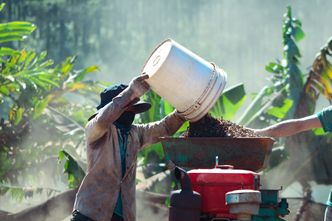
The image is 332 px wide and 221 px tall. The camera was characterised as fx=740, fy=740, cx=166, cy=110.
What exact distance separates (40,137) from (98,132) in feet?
21.5

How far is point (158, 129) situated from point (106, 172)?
0.65m

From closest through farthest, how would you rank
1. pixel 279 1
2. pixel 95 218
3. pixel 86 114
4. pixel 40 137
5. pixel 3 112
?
pixel 95 218 < pixel 40 137 < pixel 86 114 < pixel 3 112 < pixel 279 1

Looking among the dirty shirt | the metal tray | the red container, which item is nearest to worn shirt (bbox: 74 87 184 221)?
the metal tray

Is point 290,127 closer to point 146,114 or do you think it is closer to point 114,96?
point 114,96

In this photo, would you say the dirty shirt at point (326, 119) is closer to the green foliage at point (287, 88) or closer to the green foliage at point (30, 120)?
the green foliage at point (287, 88)

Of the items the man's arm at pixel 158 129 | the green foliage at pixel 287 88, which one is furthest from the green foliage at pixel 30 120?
the man's arm at pixel 158 129

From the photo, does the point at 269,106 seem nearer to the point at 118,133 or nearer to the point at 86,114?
the point at 86,114

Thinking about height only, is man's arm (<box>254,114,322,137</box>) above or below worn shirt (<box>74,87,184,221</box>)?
above

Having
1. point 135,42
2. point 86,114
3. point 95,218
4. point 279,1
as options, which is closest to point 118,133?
point 95,218

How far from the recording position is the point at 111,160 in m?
5.44

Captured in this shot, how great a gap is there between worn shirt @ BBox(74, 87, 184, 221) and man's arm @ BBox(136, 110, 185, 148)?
250 millimetres

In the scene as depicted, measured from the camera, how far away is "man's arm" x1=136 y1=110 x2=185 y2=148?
228 inches

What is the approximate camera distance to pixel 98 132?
211 inches

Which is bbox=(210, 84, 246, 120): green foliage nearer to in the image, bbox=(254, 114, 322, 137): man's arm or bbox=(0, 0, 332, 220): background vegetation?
bbox=(0, 0, 332, 220): background vegetation
